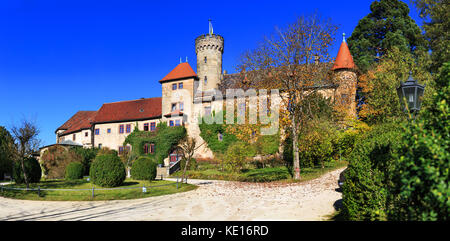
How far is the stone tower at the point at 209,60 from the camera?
40.0m

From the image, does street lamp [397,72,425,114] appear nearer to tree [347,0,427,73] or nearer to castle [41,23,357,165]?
castle [41,23,357,165]

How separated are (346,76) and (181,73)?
21.2 meters

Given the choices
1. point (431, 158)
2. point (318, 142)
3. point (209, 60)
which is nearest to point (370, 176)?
point (431, 158)

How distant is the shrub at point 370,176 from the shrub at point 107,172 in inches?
529

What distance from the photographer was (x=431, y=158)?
137 inches

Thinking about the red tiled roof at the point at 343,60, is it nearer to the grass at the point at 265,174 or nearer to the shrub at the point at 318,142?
the shrub at the point at 318,142

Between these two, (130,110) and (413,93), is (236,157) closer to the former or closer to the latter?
(413,93)

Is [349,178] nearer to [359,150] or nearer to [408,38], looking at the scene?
[359,150]

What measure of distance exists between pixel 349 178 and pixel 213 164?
2740 centimetres

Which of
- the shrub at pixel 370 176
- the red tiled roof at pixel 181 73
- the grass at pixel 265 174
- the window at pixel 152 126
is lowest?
the grass at pixel 265 174

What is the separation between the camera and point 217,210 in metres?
10.8

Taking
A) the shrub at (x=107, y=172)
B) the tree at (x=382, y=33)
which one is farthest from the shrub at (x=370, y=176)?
the tree at (x=382, y=33)
